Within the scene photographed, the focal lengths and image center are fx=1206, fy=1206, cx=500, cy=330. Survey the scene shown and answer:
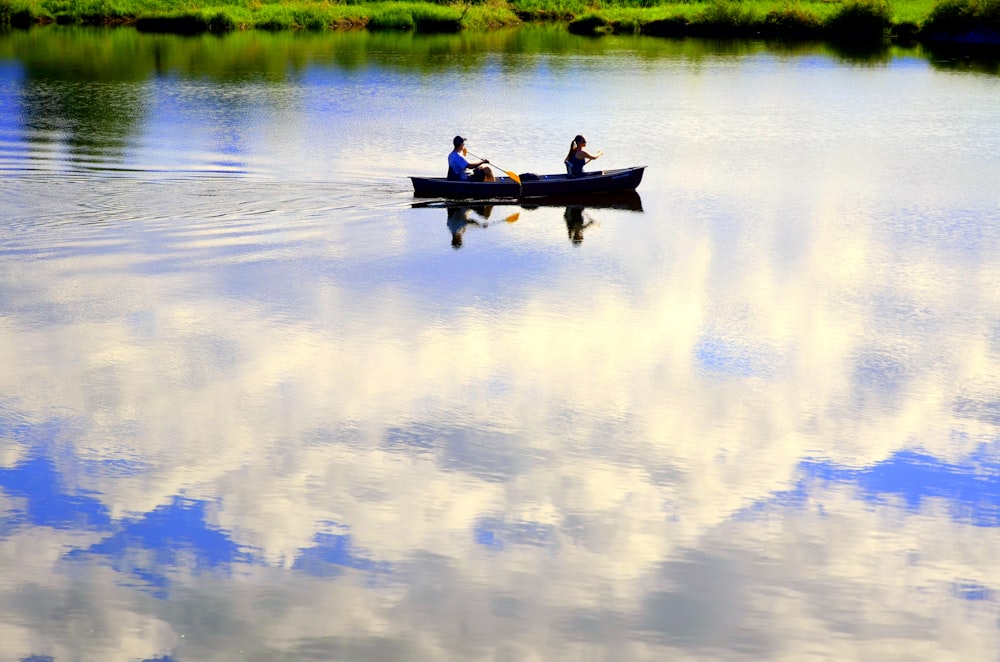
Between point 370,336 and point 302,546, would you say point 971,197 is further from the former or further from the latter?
point 302,546

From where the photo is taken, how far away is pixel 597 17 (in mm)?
56625

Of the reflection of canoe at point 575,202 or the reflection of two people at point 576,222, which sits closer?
the reflection of two people at point 576,222

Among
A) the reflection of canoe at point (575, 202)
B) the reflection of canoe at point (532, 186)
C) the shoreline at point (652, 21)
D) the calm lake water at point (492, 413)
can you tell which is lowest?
the calm lake water at point (492, 413)

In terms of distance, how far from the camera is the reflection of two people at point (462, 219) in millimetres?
18142

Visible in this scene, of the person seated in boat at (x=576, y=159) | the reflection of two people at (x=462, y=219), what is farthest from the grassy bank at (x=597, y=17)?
the reflection of two people at (x=462, y=219)

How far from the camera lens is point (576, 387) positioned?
11617 mm

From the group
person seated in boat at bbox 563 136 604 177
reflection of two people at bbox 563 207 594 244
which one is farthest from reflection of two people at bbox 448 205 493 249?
person seated in boat at bbox 563 136 604 177

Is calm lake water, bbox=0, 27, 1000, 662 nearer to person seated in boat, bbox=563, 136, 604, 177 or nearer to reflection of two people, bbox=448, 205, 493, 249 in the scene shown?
reflection of two people, bbox=448, 205, 493, 249

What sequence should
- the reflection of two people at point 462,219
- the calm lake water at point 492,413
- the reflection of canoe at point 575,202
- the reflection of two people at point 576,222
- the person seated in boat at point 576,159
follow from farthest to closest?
the person seated in boat at point 576,159 < the reflection of canoe at point 575,202 < the reflection of two people at point 576,222 < the reflection of two people at point 462,219 < the calm lake water at point 492,413

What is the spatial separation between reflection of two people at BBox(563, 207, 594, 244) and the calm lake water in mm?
127

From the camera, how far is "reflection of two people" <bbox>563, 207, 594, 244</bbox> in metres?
18.3

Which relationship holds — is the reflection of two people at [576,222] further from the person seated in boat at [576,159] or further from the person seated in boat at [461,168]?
the person seated in boat at [461,168]

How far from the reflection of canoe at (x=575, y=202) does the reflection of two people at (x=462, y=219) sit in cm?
26

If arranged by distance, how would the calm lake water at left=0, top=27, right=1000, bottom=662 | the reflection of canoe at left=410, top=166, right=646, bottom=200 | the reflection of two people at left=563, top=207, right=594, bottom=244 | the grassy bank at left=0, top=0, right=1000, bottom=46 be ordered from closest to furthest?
the calm lake water at left=0, top=27, right=1000, bottom=662
the reflection of two people at left=563, top=207, right=594, bottom=244
the reflection of canoe at left=410, top=166, right=646, bottom=200
the grassy bank at left=0, top=0, right=1000, bottom=46
